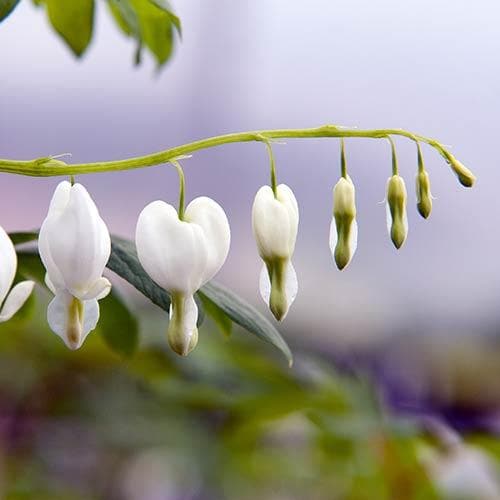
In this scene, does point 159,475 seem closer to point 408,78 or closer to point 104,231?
point 104,231

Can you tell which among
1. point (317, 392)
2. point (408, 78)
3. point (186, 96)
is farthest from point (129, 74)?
point (317, 392)

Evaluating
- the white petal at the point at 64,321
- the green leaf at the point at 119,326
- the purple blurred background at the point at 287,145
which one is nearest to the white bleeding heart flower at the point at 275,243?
the white petal at the point at 64,321

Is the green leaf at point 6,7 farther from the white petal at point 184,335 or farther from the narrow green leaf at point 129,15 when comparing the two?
the white petal at point 184,335

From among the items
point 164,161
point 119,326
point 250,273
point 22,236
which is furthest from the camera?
point 250,273

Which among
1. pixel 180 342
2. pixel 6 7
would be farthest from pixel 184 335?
pixel 6 7

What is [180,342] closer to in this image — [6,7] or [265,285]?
[265,285]

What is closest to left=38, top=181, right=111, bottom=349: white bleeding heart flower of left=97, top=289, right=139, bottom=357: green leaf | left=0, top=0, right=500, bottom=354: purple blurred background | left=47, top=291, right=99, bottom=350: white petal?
left=47, top=291, right=99, bottom=350: white petal

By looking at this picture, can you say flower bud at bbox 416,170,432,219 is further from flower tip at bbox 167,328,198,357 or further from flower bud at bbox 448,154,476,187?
flower tip at bbox 167,328,198,357
